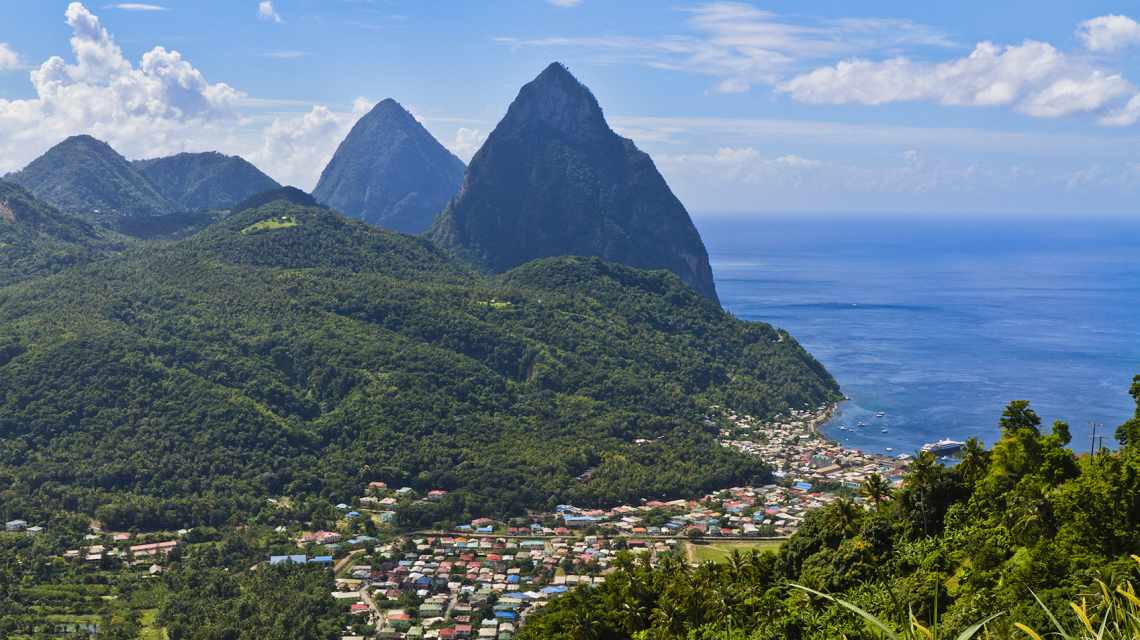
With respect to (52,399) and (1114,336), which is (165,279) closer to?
(52,399)

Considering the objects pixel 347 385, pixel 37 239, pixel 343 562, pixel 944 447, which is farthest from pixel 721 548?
pixel 37 239

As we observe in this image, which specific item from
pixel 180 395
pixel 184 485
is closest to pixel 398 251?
pixel 180 395

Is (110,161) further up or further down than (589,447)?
further up

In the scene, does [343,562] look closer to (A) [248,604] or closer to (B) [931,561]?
(A) [248,604]

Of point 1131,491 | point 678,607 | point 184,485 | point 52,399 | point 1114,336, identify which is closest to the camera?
point 1131,491

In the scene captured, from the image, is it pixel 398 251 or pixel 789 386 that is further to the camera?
pixel 398 251

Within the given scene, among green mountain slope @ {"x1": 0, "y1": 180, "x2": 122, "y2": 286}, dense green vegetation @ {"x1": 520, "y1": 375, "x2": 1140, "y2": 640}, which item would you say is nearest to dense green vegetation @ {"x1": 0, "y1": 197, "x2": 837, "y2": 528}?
green mountain slope @ {"x1": 0, "y1": 180, "x2": 122, "y2": 286}
